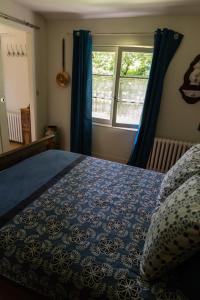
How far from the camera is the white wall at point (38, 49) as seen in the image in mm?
2586

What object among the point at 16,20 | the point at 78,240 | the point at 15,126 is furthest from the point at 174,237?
the point at 15,126

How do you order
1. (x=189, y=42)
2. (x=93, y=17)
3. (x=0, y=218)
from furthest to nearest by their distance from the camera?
(x=93, y=17)
(x=189, y=42)
(x=0, y=218)

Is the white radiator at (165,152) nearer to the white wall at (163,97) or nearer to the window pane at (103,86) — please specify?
the white wall at (163,97)

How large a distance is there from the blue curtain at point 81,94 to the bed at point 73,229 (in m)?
1.59

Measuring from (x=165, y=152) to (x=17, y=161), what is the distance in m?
2.05

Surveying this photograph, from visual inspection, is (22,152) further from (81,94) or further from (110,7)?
(110,7)

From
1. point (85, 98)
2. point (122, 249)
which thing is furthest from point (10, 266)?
point (85, 98)

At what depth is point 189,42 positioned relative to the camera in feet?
8.53

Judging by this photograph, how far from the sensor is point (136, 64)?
298 cm

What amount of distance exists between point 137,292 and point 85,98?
2775 millimetres

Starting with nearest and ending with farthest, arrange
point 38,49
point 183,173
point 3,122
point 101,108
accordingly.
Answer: point 183,173 → point 3,122 → point 38,49 → point 101,108

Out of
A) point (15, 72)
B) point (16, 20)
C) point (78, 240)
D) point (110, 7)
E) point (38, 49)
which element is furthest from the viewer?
point (15, 72)

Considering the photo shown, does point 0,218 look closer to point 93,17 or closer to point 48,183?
point 48,183

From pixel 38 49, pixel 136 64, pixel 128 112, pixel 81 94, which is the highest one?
pixel 38 49
